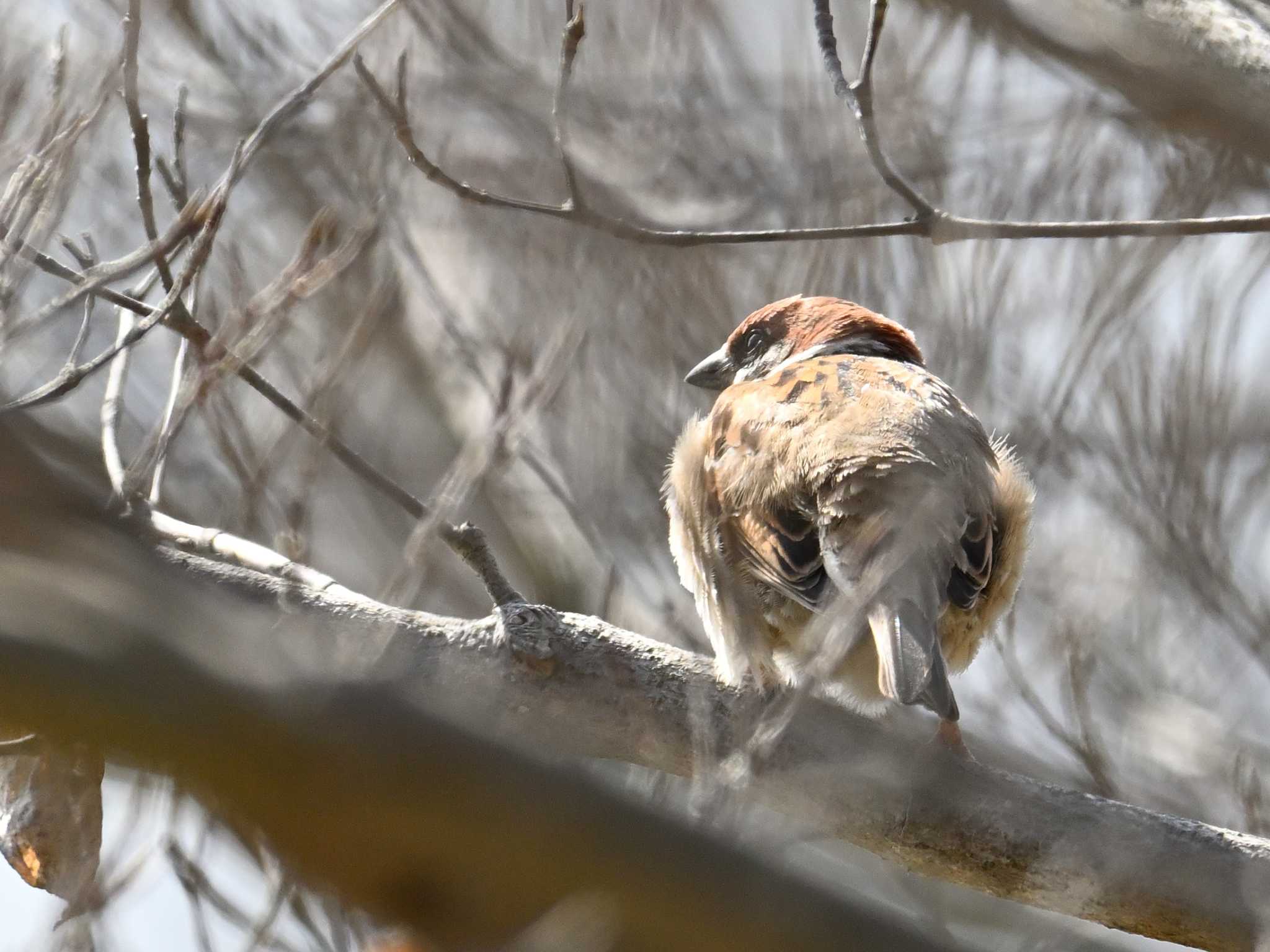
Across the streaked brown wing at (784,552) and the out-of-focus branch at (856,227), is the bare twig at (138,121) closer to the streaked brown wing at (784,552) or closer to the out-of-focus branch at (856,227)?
the out-of-focus branch at (856,227)

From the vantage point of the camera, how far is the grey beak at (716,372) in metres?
5.10

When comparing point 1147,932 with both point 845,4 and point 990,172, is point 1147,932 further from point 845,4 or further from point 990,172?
point 845,4

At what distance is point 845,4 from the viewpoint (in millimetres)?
6379

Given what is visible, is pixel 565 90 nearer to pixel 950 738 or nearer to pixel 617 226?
pixel 617 226

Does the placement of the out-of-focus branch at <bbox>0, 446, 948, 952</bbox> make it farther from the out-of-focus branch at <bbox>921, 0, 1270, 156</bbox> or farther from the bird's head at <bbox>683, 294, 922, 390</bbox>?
the bird's head at <bbox>683, 294, 922, 390</bbox>

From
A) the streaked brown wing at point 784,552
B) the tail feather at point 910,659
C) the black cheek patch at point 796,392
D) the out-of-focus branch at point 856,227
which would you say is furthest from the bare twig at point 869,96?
the black cheek patch at point 796,392

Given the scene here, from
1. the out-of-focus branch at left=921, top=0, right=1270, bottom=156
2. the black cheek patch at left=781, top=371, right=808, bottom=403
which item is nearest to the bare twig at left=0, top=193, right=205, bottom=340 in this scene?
the black cheek patch at left=781, top=371, right=808, bottom=403

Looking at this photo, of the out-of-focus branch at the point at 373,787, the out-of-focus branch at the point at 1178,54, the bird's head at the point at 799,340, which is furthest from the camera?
the bird's head at the point at 799,340

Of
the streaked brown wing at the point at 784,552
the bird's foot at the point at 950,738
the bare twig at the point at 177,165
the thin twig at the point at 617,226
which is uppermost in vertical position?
the bare twig at the point at 177,165

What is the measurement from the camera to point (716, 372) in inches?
201

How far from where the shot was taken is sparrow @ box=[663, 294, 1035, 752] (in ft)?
10.8

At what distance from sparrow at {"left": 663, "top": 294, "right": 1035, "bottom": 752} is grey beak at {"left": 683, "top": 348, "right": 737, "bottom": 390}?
0.69 metres

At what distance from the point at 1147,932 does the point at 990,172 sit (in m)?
4.24

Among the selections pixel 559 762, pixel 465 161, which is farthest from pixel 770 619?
pixel 465 161
